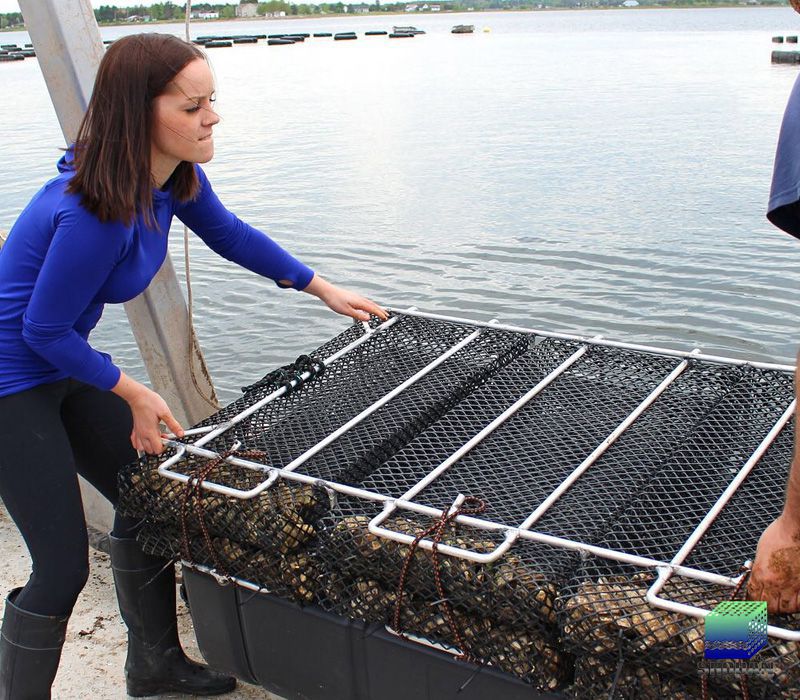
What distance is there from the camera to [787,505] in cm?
→ 200

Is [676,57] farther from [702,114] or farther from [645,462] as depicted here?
[645,462]

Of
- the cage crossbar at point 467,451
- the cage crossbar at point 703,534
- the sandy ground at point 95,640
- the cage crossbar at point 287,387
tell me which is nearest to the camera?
the cage crossbar at point 703,534

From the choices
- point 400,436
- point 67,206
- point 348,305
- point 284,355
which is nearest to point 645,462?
point 400,436

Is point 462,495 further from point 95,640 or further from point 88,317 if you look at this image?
point 95,640

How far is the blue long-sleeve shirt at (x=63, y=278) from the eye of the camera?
2.73 m

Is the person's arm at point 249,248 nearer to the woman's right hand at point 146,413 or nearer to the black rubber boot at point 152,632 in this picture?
the woman's right hand at point 146,413

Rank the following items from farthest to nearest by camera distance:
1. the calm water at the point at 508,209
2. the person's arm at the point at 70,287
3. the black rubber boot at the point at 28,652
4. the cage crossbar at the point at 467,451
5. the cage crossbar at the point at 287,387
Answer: the calm water at the point at 508,209 < the cage crossbar at the point at 287,387 < the black rubber boot at the point at 28,652 < the person's arm at the point at 70,287 < the cage crossbar at the point at 467,451

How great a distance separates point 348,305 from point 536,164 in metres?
14.5

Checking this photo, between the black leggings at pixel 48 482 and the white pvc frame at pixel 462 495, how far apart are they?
32 cm

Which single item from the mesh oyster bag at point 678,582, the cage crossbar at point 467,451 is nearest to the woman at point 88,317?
the cage crossbar at point 467,451

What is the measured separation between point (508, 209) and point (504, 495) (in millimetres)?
11857

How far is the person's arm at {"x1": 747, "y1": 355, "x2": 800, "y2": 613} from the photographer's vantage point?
200 centimetres

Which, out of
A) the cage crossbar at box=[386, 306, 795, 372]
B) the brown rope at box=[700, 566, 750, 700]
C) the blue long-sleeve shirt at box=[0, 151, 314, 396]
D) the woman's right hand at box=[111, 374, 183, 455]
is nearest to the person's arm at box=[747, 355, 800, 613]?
the brown rope at box=[700, 566, 750, 700]

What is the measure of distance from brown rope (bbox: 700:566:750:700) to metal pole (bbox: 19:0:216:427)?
2.77m
